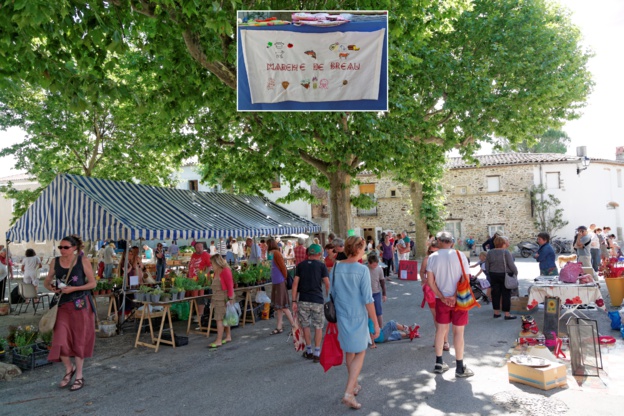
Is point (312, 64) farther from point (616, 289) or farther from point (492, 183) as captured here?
point (492, 183)

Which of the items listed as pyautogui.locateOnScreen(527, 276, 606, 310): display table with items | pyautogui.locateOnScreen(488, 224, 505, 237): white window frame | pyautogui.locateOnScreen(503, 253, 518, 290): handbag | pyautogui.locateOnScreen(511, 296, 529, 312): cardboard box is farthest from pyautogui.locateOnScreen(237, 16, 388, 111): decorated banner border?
pyautogui.locateOnScreen(488, 224, 505, 237): white window frame

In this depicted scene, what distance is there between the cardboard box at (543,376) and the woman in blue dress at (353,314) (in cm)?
193

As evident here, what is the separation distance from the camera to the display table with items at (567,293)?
7602 millimetres

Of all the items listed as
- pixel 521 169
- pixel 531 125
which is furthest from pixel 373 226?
pixel 531 125

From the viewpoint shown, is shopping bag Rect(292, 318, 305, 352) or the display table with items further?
the display table with items

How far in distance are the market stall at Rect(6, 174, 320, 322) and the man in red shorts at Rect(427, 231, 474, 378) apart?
5.44m

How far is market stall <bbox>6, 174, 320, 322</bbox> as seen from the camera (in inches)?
355

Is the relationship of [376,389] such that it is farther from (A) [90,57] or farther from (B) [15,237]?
(B) [15,237]

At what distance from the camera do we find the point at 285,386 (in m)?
5.54

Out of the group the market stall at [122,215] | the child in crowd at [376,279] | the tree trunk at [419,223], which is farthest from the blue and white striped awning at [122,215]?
the tree trunk at [419,223]

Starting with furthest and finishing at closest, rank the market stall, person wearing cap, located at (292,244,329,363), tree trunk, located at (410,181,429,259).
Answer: tree trunk, located at (410,181,429,259)
the market stall
person wearing cap, located at (292,244,329,363)

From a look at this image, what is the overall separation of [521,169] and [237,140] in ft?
75.0

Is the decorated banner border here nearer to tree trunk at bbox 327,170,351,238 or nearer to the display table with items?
the display table with items

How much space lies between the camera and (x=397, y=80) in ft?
42.2
